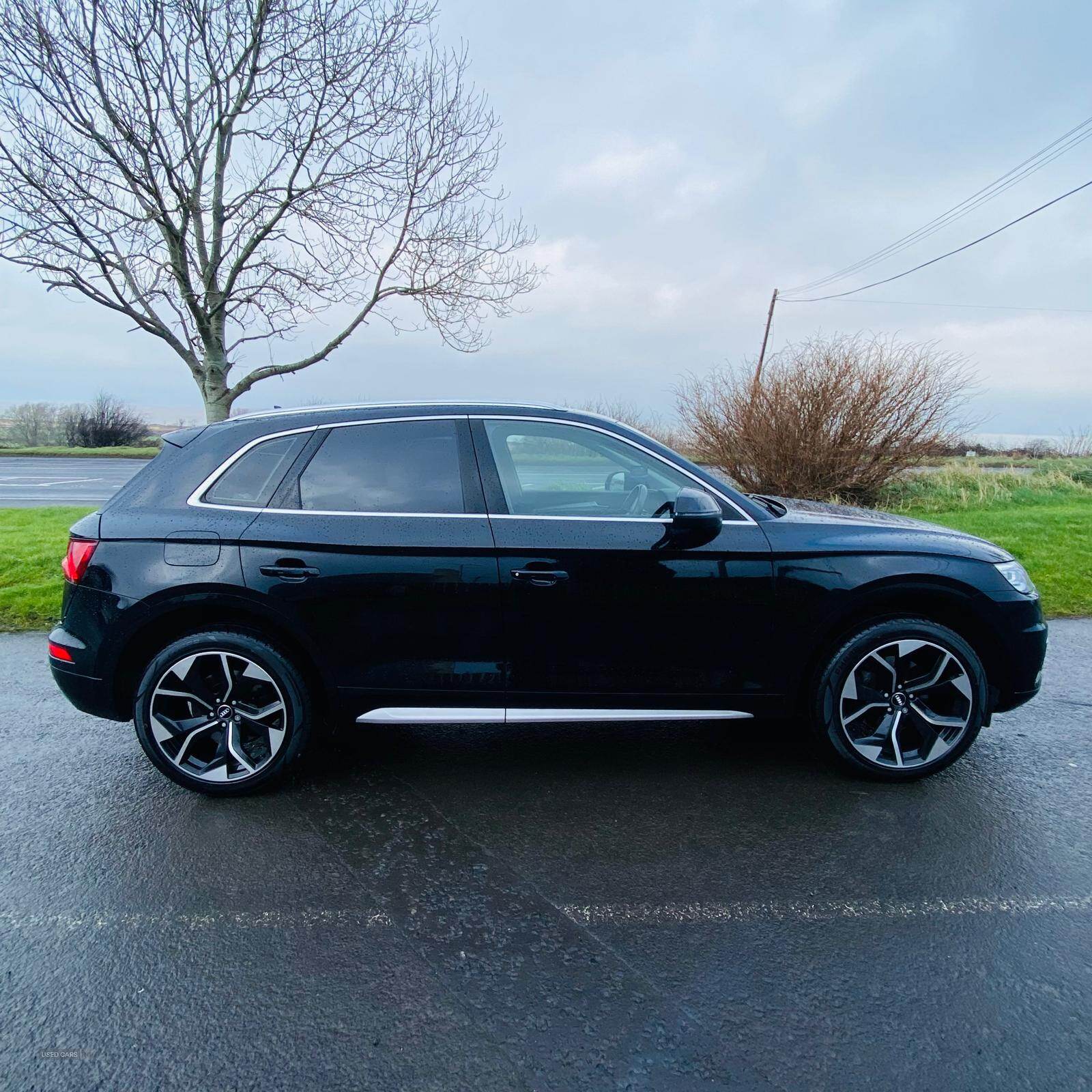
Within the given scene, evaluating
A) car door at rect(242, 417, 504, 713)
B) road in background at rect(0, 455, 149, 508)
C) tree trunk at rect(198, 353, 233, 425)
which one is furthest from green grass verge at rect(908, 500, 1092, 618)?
road in background at rect(0, 455, 149, 508)

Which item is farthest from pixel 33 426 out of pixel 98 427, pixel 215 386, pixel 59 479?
pixel 215 386

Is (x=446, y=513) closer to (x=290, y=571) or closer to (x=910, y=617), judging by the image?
(x=290, y=571)

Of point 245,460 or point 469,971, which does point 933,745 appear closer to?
point 469,971

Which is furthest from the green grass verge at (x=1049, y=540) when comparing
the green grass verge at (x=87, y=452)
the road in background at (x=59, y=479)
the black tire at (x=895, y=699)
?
the green grass verge at (x=87, y=452)

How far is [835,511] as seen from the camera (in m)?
3.78

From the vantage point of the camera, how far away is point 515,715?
10.7ft

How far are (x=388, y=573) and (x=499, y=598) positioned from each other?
507mm

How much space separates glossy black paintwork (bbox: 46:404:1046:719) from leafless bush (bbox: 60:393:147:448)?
4073cm

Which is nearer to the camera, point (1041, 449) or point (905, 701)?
point (905, 701)

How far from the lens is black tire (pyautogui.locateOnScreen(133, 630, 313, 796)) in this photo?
3182 mm

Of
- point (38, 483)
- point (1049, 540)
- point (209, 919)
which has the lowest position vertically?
point (209, 919)

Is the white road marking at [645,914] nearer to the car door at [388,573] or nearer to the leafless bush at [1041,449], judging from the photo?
the car door at [388,573]

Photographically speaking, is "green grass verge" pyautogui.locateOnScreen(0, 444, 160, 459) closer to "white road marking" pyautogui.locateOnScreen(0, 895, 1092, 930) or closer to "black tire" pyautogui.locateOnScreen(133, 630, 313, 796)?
"black tire" pyautogui.locateOnScreen(133, 630, 313, 796)

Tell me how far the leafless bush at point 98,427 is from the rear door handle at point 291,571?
41.1 meters
